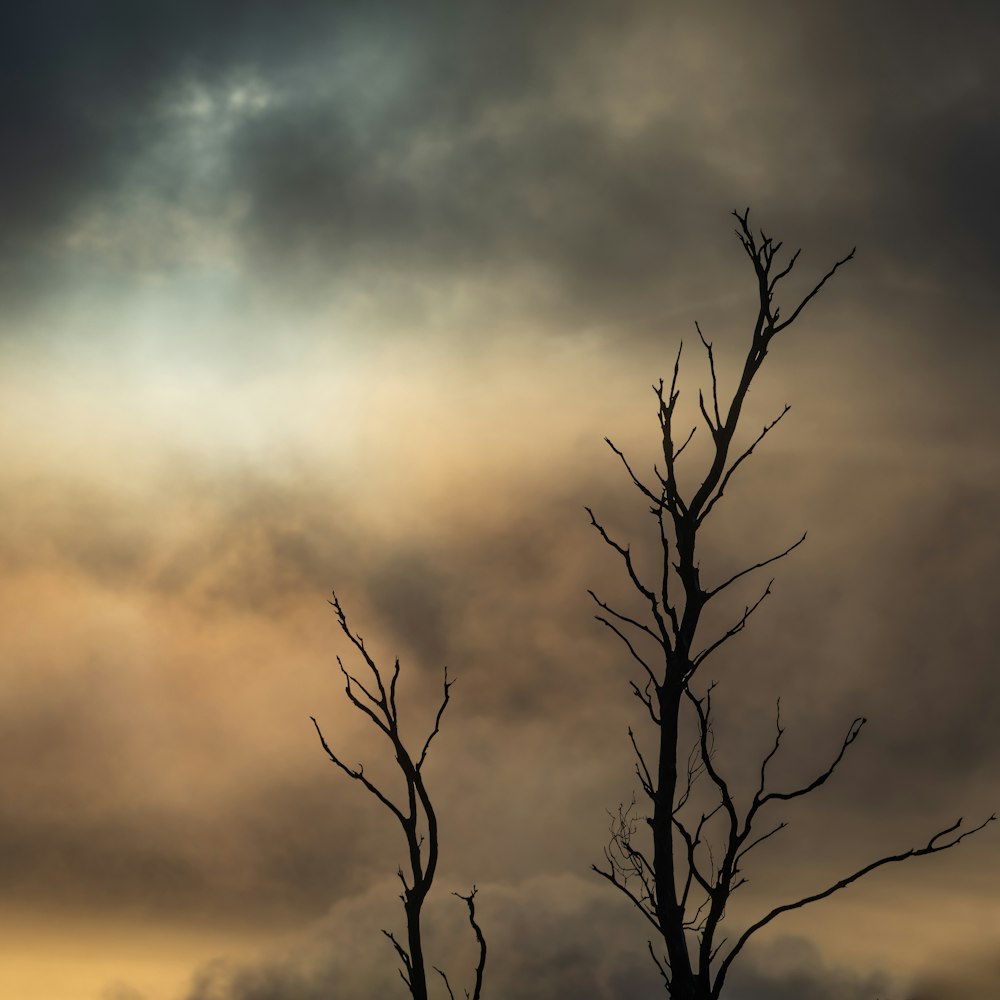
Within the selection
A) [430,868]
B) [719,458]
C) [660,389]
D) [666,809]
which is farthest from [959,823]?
[430,868]

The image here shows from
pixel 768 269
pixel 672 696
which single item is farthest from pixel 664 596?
pixel 768 269

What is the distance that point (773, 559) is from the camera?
744cm

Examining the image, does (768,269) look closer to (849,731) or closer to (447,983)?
(849,731)

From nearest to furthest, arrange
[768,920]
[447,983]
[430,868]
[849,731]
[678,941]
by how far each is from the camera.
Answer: [678,941]
[768,920]
[849,731]
[430,868]
[447,983]

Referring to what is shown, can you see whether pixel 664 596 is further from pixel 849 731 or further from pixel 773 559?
pixel 849 731

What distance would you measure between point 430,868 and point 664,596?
4.84 metres

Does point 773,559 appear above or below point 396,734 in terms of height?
below

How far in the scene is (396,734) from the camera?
415 inches

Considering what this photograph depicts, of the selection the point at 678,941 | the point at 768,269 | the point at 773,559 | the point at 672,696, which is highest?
the point at 768,269

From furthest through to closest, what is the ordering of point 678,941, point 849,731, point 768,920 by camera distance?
point 849,731
point 768,920
point 678,941

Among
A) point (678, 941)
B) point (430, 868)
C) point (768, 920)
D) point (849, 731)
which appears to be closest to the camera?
point (678, 941)

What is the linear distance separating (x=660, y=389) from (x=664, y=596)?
1291 mm

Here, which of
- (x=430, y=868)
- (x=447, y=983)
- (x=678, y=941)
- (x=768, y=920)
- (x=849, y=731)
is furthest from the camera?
(x=447, y=983)

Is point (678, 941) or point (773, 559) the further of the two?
point (773, 559)
